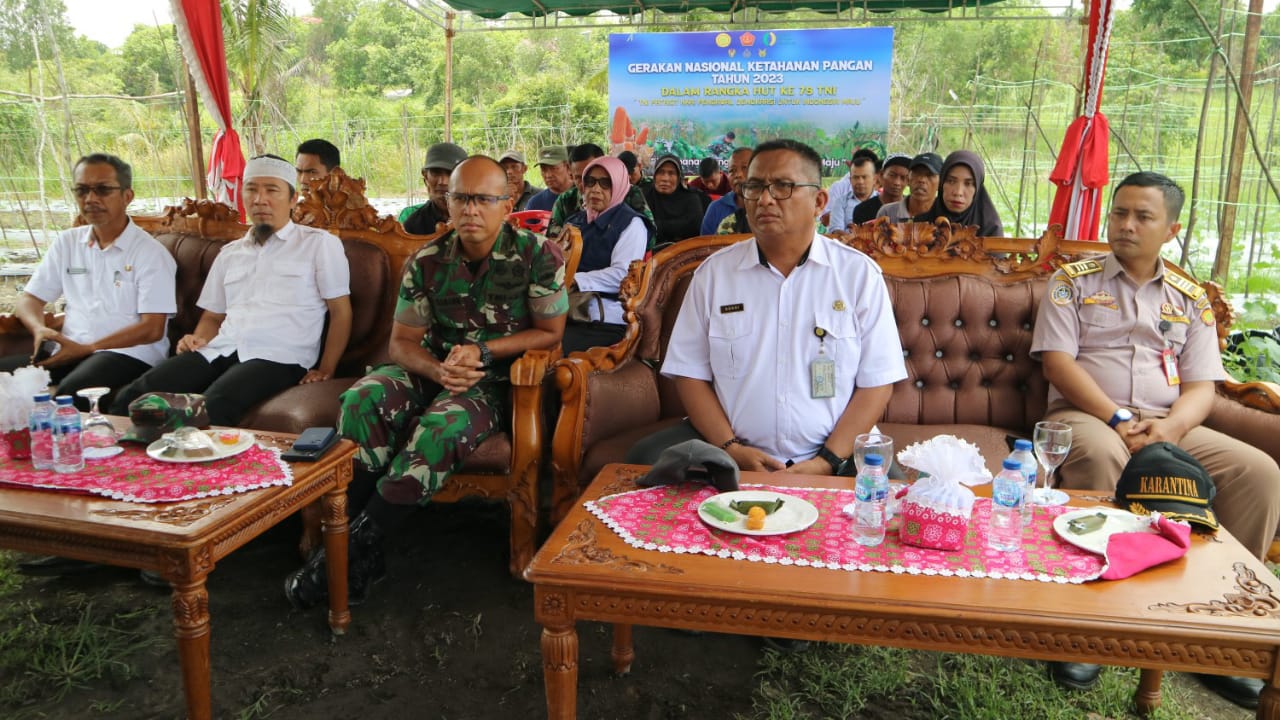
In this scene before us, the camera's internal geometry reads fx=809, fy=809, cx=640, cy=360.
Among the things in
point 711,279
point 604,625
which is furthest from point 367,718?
point 711,279

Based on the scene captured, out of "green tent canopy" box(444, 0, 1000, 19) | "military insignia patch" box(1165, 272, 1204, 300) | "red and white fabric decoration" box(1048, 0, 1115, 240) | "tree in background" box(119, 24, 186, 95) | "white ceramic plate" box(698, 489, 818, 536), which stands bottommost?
"white ceramic plate" box(698, 489, 818, 536)

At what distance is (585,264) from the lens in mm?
3984

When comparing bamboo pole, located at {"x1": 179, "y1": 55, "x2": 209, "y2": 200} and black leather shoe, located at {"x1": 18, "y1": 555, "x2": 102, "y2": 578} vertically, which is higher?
bamboo pole, located at {"x1": 179, "y1": 55, "x2": 209, "y2": 200}

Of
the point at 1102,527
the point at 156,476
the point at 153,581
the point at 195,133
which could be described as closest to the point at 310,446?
the point at 156,476

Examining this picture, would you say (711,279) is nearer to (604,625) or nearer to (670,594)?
(604,625)

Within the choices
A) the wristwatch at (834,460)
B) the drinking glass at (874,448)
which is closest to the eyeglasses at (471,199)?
the wristwatch at (834,460)

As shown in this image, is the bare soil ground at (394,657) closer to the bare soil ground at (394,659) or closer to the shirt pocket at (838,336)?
the bare soil ground at (394,659)

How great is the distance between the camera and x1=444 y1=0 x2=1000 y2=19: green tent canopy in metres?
6.30

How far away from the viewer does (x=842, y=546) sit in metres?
1.51

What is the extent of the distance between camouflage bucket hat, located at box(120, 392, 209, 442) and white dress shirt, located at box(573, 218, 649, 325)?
1.83 m

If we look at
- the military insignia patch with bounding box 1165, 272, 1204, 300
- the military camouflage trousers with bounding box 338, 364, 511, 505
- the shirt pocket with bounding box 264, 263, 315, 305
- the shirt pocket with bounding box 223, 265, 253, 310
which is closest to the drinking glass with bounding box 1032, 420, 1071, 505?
the military insignia patch with bounding box 1165, 272, 1204, 300

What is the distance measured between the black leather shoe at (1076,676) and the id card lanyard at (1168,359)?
984 mm

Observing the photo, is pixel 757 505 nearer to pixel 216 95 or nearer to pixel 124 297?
pixel 124 297

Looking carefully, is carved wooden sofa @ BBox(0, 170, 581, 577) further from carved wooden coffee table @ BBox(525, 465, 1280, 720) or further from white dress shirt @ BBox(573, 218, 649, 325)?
carved wooden coffee table @ BBox(525, 465, 1280, 720)
